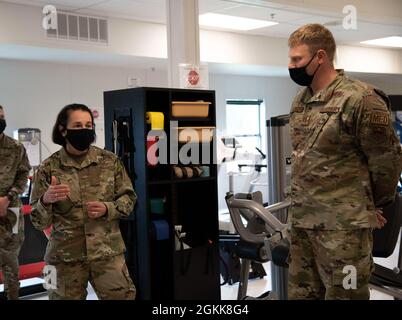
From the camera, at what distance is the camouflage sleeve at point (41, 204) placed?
2752mm

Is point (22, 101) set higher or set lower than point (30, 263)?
higher

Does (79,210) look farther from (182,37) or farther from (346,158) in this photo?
(182,37)

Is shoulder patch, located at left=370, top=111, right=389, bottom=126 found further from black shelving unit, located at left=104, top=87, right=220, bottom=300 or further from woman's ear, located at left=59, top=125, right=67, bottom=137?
black shelving unit, located at left=104, top=87, right=220, bottom=300

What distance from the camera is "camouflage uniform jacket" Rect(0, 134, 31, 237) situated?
3980mm

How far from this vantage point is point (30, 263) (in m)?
5.21

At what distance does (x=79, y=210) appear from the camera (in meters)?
2.81

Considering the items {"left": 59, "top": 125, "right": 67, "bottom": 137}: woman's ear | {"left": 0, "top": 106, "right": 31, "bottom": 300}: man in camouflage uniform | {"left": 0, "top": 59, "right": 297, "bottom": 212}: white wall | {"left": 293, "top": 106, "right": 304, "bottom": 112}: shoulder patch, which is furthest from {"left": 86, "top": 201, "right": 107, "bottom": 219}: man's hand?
{"left": 0, "top": 59, "right": 297, "bottom": 212}: white wall

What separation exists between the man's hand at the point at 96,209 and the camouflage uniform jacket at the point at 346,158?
1015 mm

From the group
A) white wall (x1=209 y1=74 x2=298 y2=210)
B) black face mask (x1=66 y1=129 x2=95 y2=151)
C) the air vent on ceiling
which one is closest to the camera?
black face mask (x1=66 y1=129 x2=95 y2=151)

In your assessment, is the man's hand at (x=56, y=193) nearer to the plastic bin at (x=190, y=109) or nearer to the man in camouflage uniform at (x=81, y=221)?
the man in camouflage uniform at (x=81, y=221)

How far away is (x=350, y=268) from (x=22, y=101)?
6128 millimetres

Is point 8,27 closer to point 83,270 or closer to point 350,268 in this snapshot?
point 83,270
